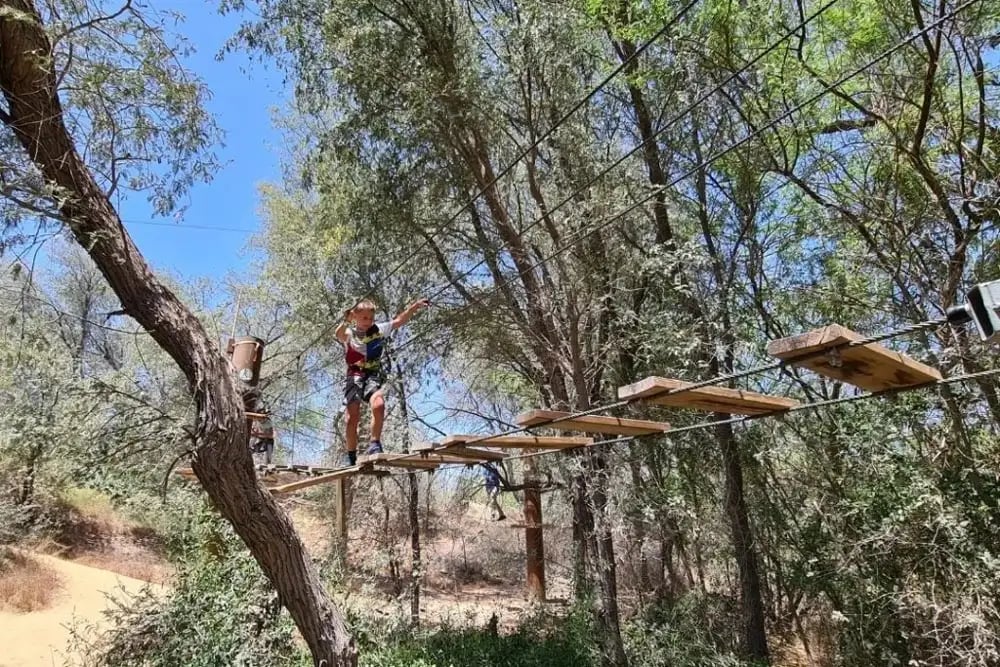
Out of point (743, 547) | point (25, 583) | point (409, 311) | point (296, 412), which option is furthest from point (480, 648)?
point (25, 583)

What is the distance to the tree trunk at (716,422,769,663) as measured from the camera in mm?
6758

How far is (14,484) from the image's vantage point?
1037 centimetres

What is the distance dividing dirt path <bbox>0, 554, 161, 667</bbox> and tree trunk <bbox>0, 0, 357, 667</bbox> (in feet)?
10.2

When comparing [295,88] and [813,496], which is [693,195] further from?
[295,88]

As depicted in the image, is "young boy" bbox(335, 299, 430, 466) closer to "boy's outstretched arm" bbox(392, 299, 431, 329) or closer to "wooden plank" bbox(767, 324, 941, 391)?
"boy's outstretched arm" bbox(392, 299, 431, 329)

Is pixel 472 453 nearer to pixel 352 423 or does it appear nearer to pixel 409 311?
pixel 409 311

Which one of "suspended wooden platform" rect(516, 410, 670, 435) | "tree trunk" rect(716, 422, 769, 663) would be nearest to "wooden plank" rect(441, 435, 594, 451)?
"suspended wooden platform" rect(516, 410, 670, 435)

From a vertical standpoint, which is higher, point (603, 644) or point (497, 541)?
point (497, 541)

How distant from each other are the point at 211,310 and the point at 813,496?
9.54 meters

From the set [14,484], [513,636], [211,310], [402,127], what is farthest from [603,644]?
[14,484]

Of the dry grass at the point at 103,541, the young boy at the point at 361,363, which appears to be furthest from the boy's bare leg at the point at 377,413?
the dry grass at the point at 103,541

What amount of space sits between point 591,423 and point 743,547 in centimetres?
432

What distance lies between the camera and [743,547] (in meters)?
6.89

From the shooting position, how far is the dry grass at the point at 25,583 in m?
8.28
